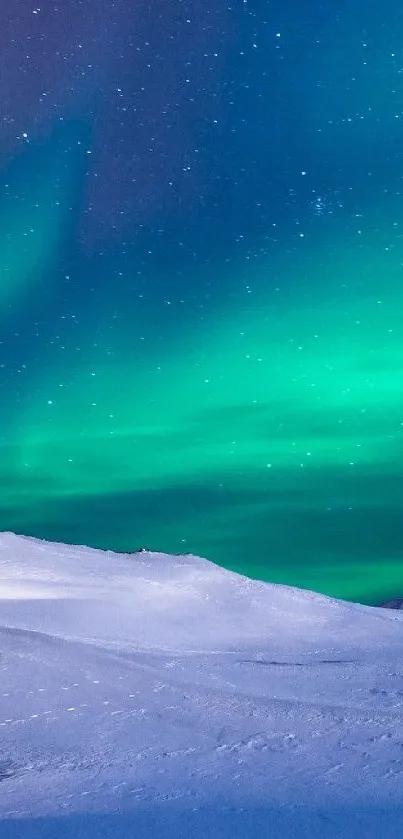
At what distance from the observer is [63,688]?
19.0 ft

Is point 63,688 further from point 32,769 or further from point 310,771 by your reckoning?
point 310,771

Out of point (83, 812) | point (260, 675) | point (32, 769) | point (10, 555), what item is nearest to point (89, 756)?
point (32, 769)

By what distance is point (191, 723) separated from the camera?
5.07 meters

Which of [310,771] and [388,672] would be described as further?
[388,672]

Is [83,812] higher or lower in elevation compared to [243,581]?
lower

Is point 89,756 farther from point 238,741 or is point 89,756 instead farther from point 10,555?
point 10,555

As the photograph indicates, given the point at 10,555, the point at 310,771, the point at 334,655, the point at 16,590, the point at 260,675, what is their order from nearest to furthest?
the point at 310,771 < the point at 260,675 < the point at 334,655 < the point at 16,590 < the point at 10,555

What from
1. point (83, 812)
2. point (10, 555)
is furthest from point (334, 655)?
point (10, 555)

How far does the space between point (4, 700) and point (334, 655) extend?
371 cm

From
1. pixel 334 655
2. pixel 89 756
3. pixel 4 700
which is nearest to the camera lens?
pixel 89 756

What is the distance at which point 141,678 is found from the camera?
5.96 metres

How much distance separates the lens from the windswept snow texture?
141 inches

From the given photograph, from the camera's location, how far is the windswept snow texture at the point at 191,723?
3.59 meters

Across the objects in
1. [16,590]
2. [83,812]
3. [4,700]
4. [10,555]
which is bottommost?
[83,812]
